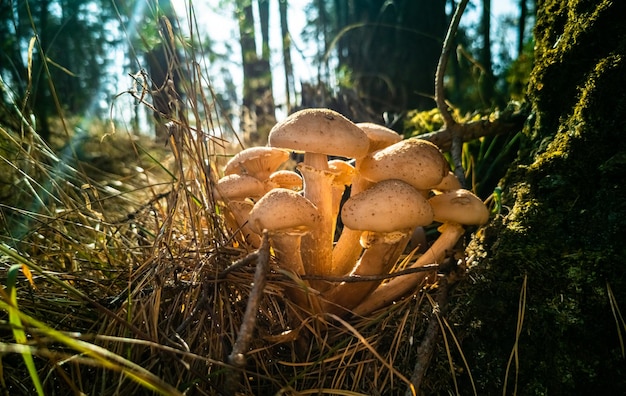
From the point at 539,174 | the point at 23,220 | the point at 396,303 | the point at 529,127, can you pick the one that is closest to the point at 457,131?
the point at 529,127

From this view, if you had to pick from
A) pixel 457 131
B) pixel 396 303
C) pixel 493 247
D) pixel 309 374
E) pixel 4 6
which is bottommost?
pixel 309 374

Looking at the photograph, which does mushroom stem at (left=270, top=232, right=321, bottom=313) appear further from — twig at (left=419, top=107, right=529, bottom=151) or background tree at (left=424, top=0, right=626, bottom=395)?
twig at (left=419, top=107, right=529, bottom=151)

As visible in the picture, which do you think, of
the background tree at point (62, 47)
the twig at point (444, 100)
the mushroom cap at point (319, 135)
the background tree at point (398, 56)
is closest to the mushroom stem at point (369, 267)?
the mushroom cap at point (319, 135)

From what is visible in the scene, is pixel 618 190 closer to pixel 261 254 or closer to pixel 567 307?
pixel 567 307

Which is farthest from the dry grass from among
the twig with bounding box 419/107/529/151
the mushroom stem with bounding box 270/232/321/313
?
the twig with bounding box 419/107/529/151

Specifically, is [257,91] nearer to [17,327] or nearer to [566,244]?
[566,244]

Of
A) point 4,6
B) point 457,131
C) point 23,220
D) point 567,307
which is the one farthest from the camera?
point 4,6

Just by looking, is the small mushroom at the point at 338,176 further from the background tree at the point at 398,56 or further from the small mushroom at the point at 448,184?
the background tree at the point at 398,56
